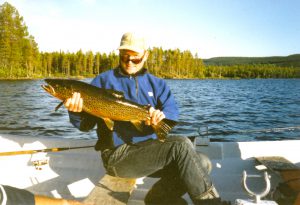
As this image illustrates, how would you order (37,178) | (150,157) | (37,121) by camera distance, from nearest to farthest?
(150,157) → (37,178) → (37,121)

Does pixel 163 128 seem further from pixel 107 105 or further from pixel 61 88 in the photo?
pixel 61 88

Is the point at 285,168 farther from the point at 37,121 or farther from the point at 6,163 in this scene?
the point at 37,121

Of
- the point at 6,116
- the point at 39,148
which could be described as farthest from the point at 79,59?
the point at 39,148

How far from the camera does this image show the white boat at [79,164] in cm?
442

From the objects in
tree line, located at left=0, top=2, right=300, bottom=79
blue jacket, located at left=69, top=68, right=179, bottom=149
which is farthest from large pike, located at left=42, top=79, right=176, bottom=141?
tree line, located at left=0, top=2, right=300, bottom=79

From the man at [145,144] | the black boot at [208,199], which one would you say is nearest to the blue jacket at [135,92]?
the man at [145,144]

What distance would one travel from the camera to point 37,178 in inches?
183

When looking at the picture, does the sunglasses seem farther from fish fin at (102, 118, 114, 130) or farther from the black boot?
the black boot

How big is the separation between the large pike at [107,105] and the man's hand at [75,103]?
0.14ft

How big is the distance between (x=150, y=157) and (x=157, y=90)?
0.84 meters

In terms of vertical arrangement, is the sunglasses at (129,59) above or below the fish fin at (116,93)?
above

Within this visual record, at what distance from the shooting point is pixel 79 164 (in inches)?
191

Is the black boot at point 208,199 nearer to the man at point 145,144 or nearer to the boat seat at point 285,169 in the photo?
the man at point 145,144

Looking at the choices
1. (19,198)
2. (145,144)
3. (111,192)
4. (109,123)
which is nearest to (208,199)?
(145,144)
